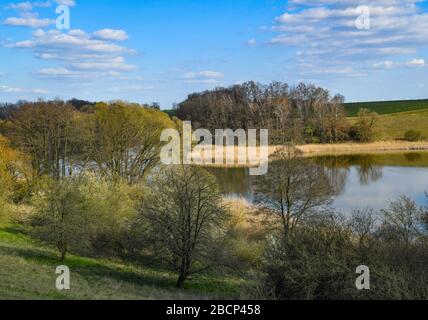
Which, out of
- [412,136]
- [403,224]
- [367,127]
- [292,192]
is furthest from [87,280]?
[412,136]

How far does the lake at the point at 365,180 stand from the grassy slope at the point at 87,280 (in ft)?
43.1

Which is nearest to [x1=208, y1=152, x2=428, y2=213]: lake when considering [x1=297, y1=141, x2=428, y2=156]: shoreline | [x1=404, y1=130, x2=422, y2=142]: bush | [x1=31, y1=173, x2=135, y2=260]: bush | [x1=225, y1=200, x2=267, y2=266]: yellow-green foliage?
[x1=225, y1=200, x2=267, y2=266]: yellow-green foliage

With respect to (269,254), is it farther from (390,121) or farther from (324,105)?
(390,121)

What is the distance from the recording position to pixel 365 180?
4362 centimetres

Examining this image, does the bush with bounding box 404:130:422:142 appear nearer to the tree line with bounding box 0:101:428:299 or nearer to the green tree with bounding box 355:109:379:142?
the green tree with bounding box 355:109:379:142

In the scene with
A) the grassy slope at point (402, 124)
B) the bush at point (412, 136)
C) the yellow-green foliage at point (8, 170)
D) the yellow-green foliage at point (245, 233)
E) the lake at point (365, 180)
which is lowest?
the yellow-green foliage at point (245, 233)

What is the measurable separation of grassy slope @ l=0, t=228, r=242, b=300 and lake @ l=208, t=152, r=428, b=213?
43.1 ft

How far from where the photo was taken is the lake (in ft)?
111

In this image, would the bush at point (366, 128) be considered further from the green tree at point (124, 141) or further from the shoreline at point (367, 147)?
the green tree at point (124, 141)

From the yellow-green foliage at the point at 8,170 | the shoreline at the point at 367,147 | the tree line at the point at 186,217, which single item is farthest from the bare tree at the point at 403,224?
the shoreline at the point at 367,147

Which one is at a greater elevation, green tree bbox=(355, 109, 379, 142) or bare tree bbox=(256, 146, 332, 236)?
green tree bbox=(355, 109, 379, 142)

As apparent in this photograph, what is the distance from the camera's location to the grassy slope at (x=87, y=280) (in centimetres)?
1265

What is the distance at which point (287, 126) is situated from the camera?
7900 cm
